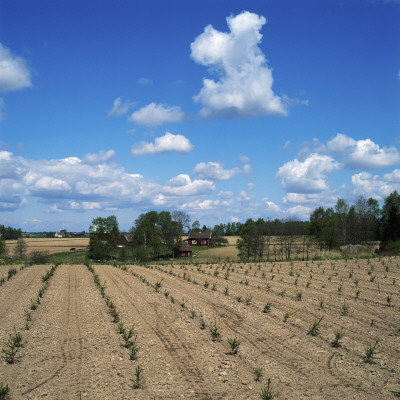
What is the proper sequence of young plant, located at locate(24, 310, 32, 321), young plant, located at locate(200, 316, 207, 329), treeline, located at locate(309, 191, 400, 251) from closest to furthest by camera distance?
young plant, located at locate(200, 316, 207, 329), young plant, located at locate(24, 310, 32, 321), treeline, located at locate(309, 191, 400, 251)

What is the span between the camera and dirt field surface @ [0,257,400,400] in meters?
6.86

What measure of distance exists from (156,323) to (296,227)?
67133 millimetres

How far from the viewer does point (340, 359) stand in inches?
331

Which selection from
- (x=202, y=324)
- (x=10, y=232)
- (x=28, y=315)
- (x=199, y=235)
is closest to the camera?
(x=202, y=324)

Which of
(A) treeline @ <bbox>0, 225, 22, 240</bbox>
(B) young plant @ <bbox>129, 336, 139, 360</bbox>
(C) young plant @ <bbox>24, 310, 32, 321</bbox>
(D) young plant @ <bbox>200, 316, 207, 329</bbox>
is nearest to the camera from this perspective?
(B) young plant @ <bbox>129, 336, 139, 360</bbox>

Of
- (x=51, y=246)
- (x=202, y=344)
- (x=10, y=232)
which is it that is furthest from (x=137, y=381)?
(x=10, y=232)

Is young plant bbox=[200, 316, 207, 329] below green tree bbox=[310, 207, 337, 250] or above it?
below

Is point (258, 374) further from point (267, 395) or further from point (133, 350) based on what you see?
point (133, 350)

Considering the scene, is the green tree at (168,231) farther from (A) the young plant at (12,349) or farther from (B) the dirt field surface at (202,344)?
(A) the young plant at (12,349)

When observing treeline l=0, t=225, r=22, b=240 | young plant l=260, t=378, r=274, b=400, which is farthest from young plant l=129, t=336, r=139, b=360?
treeline l=0, t=225, r=22, b=240

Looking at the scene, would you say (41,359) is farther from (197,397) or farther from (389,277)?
(389,277)

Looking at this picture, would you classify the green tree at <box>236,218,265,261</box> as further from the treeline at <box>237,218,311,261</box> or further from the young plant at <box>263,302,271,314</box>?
the young plant at <box>263,302,271,314</box>

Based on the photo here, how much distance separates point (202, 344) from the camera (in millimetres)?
9086

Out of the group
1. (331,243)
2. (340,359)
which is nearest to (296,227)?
(331,243)
